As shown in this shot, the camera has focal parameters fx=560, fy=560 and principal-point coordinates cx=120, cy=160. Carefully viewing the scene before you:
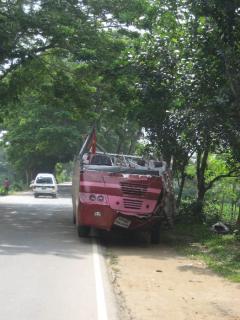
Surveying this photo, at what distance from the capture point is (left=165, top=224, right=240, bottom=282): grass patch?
38.1 ft

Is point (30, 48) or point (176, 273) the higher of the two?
point (30, 48)

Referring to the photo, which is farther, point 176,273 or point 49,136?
point 49,136

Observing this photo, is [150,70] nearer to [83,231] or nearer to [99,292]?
[83,231]

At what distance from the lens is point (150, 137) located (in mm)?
21047

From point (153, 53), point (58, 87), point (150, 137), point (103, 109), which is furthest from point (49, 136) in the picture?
point (153, 53)

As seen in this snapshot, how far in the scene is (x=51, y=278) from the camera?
370 inches

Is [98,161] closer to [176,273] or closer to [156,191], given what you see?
[156,191]

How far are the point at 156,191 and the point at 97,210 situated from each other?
1566 millimetres

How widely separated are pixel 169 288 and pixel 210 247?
18.0 ft

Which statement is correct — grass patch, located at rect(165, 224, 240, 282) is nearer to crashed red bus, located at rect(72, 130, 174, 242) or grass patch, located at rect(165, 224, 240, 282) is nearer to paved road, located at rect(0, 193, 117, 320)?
crashed red bus, located at rect(72, 130, 174, 242)

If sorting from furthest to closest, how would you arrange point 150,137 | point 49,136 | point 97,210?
point 49,136
point 150,137
point 97,210

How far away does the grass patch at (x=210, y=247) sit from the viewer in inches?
458

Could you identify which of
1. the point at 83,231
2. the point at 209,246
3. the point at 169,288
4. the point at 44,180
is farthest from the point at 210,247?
the point at 44,180

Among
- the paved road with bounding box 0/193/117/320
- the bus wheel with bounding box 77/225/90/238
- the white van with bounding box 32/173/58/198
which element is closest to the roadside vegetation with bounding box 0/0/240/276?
the bus wheel with bounding box 77/225/90/238
